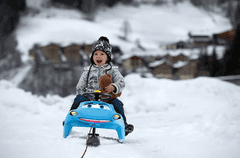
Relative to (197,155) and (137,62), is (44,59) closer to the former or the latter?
(137,62)

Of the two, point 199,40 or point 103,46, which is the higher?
point 103,46

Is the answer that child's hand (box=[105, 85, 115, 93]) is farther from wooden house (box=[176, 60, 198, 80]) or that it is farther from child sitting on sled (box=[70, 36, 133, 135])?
wooden house (box=[176, 60, 198, 80])

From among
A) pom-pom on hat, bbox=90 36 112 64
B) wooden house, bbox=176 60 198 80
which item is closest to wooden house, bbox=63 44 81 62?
wooden house, bbox=176 60 198 80

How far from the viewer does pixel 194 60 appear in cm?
2655

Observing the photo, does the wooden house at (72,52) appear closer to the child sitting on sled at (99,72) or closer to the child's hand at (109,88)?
the child sitting on sled at (99,72)

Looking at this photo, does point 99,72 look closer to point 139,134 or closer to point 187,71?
point 139,134

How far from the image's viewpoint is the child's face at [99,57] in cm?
277

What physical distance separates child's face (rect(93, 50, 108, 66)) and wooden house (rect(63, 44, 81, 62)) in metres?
29.4

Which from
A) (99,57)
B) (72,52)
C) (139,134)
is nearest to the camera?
(99,57)

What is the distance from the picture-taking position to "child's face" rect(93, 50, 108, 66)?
2.77 metres

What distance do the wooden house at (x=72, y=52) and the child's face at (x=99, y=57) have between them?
29355 millimetres

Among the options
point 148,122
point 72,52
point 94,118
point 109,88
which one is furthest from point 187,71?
point 94,118

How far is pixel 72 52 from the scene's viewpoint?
31922 millimetres

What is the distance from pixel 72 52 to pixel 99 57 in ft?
99.9
